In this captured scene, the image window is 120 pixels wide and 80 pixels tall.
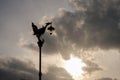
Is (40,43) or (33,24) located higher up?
(33,24)

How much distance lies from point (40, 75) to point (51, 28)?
5.26 metres

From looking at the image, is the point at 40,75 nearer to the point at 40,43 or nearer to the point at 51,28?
the point at 40,43

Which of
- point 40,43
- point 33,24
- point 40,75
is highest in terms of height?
point 33,24

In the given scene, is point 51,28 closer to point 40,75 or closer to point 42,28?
point 42,28

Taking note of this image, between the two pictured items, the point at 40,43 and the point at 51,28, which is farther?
the point at 51,28

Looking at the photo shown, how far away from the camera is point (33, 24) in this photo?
32312mm

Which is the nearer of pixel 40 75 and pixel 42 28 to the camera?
pixel 40 75

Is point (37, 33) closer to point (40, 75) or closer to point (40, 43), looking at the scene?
point (40, 43)

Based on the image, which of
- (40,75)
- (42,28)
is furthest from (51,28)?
(40,75)

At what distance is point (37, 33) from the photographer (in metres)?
31.7

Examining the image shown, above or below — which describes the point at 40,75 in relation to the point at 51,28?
below

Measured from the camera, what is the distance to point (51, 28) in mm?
33469

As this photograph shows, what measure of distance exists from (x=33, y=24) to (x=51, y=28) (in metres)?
1.94

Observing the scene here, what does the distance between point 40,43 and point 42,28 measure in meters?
1.65
